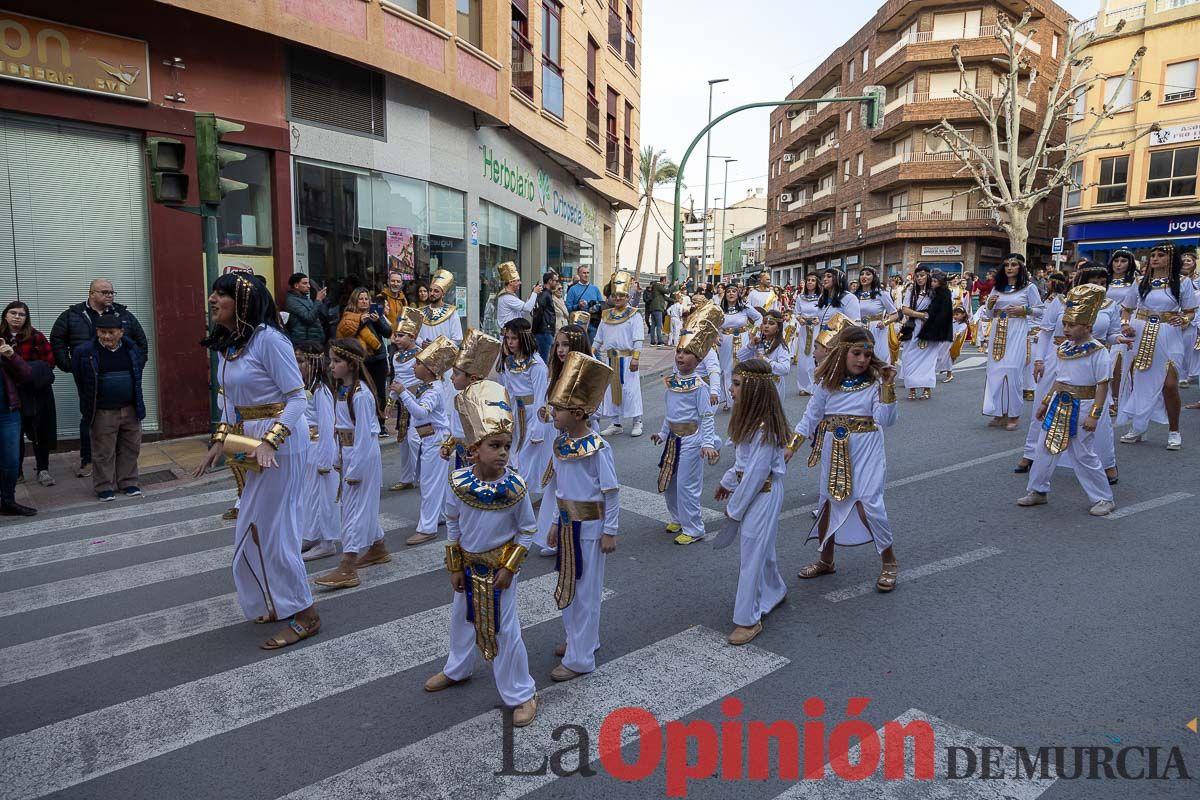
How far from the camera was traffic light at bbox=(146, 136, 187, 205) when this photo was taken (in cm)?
849

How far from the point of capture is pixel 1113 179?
3603 cm

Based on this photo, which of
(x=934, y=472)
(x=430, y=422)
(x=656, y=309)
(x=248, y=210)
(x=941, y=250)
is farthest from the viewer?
(x=941, y=250)

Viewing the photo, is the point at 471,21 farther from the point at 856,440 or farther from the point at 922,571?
the point at 922,571

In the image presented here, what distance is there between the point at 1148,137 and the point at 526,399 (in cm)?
3819

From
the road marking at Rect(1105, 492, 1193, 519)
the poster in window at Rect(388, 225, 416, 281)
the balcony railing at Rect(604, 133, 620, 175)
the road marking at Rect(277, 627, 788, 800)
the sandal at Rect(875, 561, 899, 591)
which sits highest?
the balcony railing at Rect(604, 133, 620, 175)

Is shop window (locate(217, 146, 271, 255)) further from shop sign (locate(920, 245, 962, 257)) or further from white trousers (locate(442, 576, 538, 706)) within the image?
shop sign (locate(920, 245, 962, 257))

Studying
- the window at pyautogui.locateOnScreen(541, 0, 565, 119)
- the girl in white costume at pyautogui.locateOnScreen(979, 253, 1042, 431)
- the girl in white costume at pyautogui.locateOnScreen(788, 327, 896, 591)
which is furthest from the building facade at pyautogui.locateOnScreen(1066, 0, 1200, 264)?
the girl in white costume at pyautogui.locateOnScreen(788, 327, 896, 591)

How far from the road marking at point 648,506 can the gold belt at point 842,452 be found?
5.38ft

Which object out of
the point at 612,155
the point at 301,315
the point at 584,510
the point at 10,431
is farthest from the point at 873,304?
the point at 612,155

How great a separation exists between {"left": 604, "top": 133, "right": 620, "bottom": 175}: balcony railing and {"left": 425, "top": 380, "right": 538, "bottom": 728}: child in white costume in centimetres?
2551

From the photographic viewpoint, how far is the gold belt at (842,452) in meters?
5.07

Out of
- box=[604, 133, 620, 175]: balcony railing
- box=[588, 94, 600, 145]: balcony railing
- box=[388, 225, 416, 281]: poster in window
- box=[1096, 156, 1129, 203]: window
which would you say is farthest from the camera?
box=[1096, 156, 1129, 203]: window

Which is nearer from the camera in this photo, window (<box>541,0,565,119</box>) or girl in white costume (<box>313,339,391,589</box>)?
girl in white costume (<box>313,339,391,589</box>)

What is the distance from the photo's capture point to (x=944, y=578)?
207 inches
